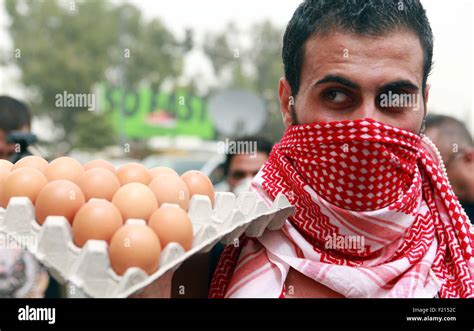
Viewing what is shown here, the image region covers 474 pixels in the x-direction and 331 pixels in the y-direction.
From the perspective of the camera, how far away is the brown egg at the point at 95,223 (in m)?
1.22

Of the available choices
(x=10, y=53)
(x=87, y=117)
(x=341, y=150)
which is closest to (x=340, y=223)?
(x=341, y=150)

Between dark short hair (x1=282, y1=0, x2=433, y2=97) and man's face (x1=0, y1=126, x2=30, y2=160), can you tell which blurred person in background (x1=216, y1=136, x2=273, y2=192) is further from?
dark short hair (x1=282, y1=0, x2=433, y2=97)

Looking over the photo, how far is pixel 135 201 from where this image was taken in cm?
130

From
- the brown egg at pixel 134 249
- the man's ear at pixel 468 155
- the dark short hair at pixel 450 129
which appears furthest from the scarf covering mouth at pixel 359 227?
the dark short hair at pixel 450 129

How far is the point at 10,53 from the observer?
A: 20.0 m

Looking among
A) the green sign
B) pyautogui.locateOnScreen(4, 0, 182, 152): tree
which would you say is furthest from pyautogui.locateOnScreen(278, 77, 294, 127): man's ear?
pyautogui.locateOnScreen(4, 0, 182, 152): tree

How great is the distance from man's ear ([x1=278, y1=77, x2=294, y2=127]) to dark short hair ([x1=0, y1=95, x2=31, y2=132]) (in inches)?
87.3

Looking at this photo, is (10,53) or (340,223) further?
(10,53)

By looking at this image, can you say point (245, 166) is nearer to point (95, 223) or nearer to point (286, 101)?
point (286, 101)

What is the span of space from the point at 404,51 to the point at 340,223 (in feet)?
1.40

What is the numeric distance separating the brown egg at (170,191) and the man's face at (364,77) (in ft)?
1.18

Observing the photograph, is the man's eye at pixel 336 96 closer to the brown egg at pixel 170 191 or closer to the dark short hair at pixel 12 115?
the brown egg at pixel 170 191

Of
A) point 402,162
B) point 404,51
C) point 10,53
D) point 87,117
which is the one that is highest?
point 404,51

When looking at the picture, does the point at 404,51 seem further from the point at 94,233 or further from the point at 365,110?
the point at 94,233
